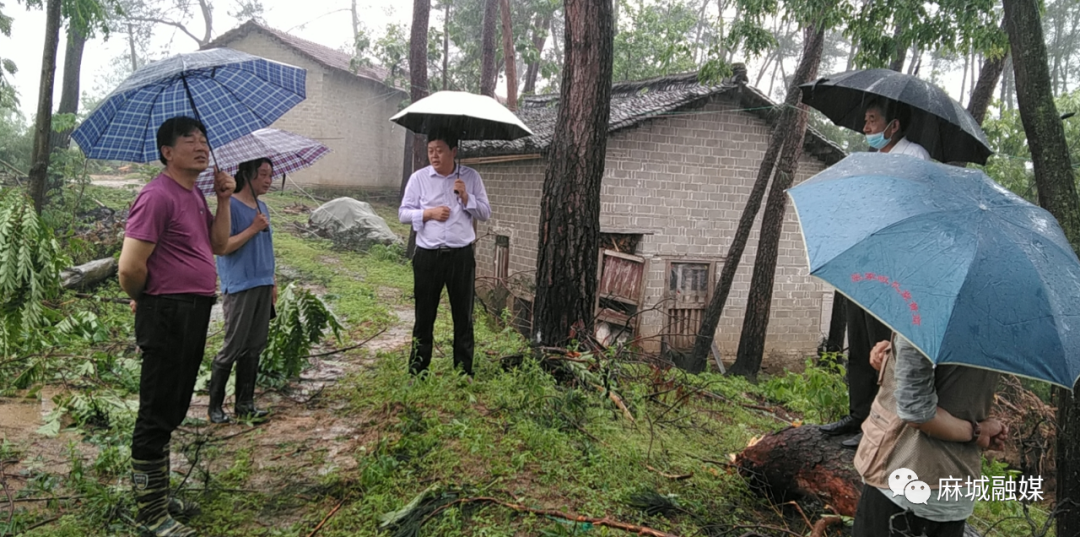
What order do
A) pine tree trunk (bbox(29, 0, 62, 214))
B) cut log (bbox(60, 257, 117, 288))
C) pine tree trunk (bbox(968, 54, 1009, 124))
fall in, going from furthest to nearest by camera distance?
pine tree trunk (bbox(968, 54, 1009, 124)), cut log (bbox(60, 257, 117, 288)), pine tree trunk (bbox(29, 0, 62, 214))

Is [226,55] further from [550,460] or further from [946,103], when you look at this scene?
[946,103]

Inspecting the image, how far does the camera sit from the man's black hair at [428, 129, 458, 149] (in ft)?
14.3

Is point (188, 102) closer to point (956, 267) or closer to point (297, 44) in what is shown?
point (956, 267)

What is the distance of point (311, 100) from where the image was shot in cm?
2144

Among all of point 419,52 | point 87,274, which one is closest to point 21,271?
point 87,274

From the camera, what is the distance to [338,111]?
22.0 m

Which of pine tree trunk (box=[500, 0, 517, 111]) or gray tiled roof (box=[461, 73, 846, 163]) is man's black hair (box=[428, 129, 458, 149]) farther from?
pine tree trunk (box=[500, 0, 517, 111])

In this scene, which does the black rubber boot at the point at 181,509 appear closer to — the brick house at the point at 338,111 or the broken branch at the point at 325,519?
the broken branch at the point at 325,519

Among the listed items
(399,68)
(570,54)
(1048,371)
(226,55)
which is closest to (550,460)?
(1048,371)

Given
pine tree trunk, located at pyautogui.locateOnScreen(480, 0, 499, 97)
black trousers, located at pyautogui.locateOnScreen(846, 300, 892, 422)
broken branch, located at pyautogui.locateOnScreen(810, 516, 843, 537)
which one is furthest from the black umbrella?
pine tree trunk, located at pyautogui.locateOnScreen(480, 0, 499, 97)

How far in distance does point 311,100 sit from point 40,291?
19.0m

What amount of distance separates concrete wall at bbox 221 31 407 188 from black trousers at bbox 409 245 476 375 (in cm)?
1748

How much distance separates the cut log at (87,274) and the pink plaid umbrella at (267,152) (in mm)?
4480

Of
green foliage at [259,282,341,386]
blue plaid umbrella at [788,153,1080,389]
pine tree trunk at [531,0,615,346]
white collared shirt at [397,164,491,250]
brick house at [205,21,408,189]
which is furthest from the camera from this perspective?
brick house at [205,21,408,189]
